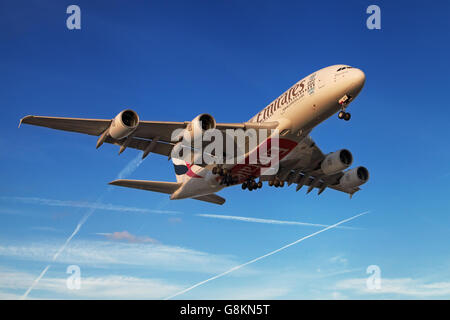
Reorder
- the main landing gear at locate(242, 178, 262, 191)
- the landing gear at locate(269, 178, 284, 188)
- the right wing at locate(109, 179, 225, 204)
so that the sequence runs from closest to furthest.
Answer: the main landing gear at locate(242, 178, 262, 191)
the right wing at locate(109, 179, 225, 204)
the landing gear at locate(269, 178, 284, 188)

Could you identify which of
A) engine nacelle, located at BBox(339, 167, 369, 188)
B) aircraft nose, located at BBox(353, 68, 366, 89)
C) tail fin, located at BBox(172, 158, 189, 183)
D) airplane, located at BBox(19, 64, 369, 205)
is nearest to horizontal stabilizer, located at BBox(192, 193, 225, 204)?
airplane, located at BBox(19, 64, 369, 205)

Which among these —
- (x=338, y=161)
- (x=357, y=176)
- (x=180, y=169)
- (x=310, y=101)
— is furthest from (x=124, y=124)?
(x=357, y=176)

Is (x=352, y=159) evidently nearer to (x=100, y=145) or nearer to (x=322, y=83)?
(x=322, y=83)

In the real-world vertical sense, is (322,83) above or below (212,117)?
above

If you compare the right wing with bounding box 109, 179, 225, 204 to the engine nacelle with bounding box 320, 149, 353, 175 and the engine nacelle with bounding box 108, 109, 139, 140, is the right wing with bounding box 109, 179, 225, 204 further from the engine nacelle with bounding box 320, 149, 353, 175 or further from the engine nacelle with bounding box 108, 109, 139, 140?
the engine nacelle with bounding box 320, 149, 353, 175
